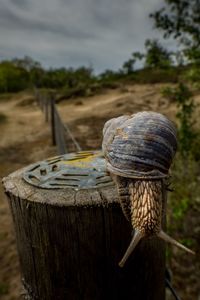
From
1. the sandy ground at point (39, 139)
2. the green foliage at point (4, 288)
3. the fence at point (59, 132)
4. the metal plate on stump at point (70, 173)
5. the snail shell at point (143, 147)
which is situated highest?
the snail shell at point (143, 147)

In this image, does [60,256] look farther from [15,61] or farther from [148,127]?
[15,61]

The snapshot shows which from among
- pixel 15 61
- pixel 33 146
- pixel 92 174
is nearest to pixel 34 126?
pixel 33 146

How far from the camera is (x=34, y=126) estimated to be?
12.6 metres

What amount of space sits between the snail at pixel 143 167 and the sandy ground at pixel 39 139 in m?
2.96

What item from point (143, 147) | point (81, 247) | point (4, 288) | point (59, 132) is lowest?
point (4, 288)

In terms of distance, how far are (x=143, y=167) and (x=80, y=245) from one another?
1.14ft

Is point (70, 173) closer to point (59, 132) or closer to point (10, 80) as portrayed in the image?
point (59, 132)

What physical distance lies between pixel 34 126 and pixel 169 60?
8668mm

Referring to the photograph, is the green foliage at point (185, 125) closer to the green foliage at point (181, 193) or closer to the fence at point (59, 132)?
the green foliage at point (181, 193)

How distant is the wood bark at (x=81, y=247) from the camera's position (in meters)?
1.11

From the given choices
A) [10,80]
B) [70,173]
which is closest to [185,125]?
[70,173]

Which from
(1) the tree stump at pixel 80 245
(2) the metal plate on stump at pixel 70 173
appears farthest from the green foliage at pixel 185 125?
(1) the tree stump at pixel 80 245

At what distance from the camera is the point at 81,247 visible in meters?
1.12

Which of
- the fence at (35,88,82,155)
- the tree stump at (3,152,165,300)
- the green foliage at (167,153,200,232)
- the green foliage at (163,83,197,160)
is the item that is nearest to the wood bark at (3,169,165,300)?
the tree stump at (3,152,165,300)
